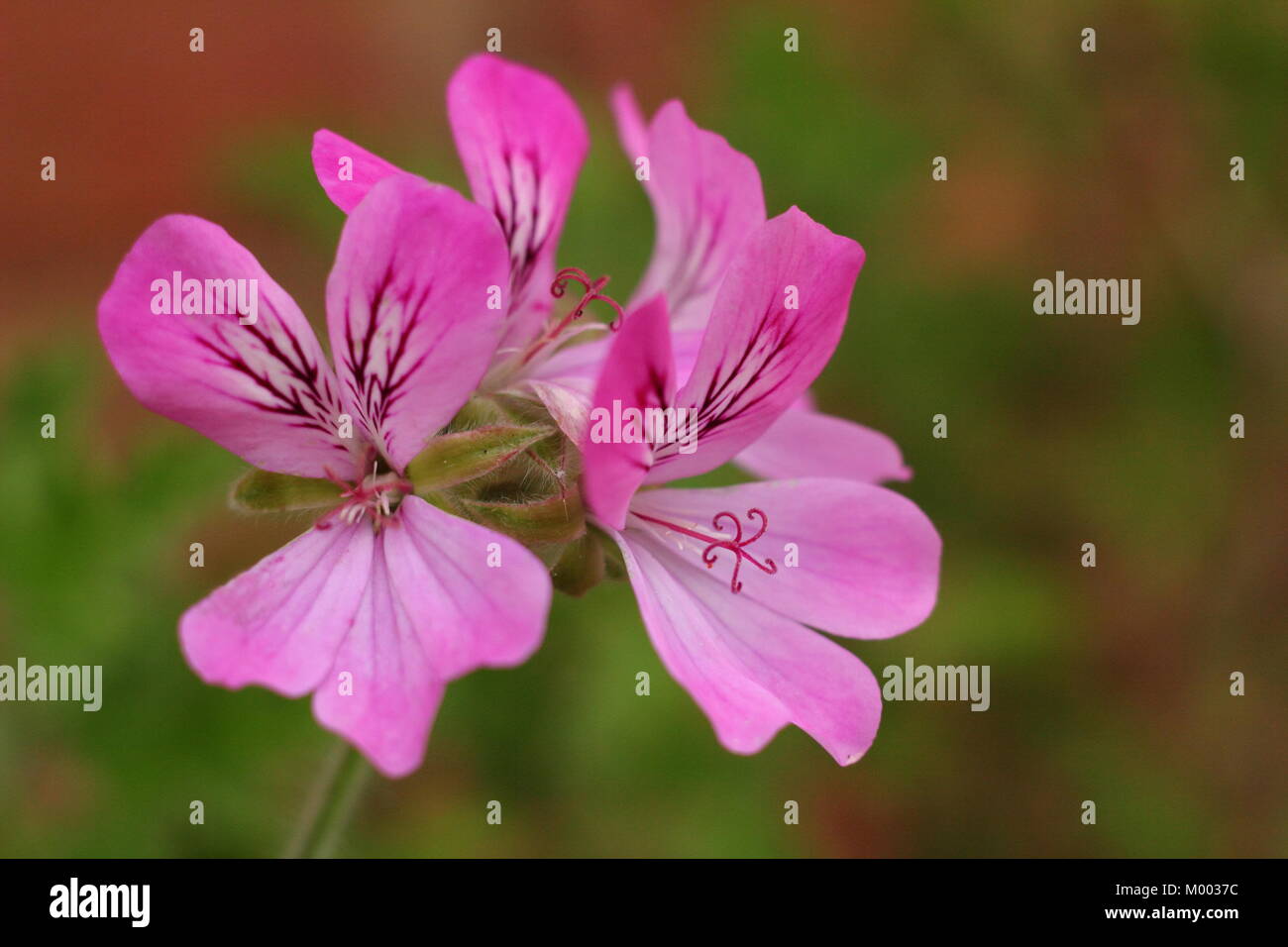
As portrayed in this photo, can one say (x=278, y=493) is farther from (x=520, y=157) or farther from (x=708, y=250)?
(x=708, y=250)

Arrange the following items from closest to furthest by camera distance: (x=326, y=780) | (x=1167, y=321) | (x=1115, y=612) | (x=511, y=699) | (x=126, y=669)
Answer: (x=326, y=780) < (x=126, y=669) < (x=511, y=699) < (x=1167, y=321) < (x=1115, y=612)

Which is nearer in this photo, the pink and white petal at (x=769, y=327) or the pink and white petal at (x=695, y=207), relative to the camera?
the pink and white petal at (x=769, y=327)

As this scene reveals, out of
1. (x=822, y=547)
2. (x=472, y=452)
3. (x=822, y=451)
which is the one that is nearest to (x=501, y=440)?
(x=472, y=452)

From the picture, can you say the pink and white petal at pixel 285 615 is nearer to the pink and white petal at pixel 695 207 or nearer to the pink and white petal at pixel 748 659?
the pink and white petal at pixel 748 659

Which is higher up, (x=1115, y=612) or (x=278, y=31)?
(x=278, y=31)

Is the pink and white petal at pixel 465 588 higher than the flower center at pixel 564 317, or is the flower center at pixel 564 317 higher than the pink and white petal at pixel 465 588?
the flower center at pixel 564 317

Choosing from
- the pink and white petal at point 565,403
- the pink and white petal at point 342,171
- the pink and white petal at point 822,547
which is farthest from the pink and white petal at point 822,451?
the pink and white petal at point 342,171

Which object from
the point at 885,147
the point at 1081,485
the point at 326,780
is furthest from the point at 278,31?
the point at 326,780
